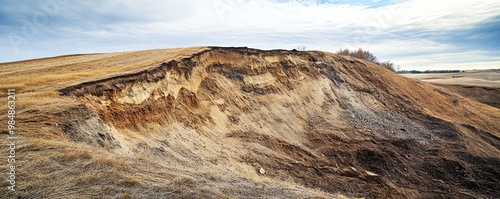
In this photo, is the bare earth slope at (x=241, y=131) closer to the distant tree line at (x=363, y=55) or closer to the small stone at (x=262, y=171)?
the small stone at (x=262, y=171)

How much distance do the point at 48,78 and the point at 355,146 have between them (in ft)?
42.1

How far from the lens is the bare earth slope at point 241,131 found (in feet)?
19.8

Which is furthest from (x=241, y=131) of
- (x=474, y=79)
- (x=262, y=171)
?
(x=474, y=79)

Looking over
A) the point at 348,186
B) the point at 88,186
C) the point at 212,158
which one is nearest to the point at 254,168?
the point at 212,158

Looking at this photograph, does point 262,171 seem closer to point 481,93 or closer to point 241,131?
point 241,131

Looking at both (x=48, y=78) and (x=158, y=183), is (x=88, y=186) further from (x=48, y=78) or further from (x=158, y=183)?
(x=48, y=78)

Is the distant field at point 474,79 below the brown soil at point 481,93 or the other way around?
the other way around

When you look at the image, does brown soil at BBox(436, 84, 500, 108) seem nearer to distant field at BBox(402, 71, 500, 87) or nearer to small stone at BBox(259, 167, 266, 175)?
distant field at BBox(402, 71, 500, 87)

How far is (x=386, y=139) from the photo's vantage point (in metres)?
16.7

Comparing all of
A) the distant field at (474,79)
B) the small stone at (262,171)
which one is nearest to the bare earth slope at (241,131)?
the small stone at (262,171)

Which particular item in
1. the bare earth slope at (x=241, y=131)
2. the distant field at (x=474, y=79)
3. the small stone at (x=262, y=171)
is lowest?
the small stone at (x=262, y=171)

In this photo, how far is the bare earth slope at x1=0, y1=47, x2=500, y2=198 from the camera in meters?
6.05

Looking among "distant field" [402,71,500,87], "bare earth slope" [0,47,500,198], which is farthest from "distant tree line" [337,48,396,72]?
"bare earth slope" [0,47,500,198]

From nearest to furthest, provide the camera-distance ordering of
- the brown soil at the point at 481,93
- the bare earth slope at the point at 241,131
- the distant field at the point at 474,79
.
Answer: the bare earth slope at the point at 241,131
the brown soil at the point at 481,93
the distant field at the point at 474,79
